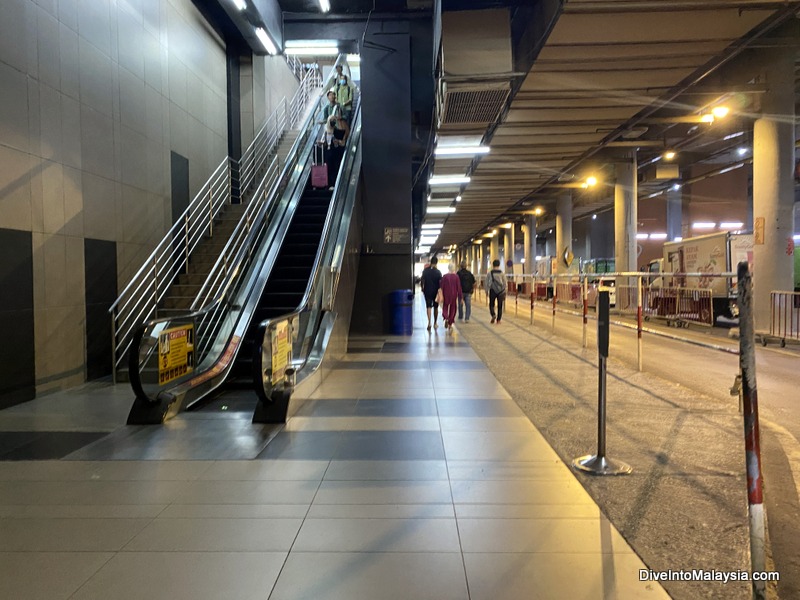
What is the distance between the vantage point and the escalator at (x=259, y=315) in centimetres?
606

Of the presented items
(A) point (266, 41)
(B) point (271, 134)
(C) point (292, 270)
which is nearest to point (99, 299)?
(C) point (292, 270)

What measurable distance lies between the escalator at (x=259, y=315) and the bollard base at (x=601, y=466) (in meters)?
3.19

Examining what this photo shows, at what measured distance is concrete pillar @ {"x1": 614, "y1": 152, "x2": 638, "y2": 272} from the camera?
2180 cm

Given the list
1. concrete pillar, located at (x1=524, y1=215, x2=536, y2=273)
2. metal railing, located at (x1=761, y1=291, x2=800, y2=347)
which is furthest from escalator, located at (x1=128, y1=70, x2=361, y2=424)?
concrete pillar, located at (x1=524, y1=215, x2=536, y2=273)

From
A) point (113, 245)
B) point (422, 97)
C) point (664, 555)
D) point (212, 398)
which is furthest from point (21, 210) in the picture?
point (422, 97)

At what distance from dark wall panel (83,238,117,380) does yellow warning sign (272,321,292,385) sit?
398 centimetres

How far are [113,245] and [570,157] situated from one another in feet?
38.3

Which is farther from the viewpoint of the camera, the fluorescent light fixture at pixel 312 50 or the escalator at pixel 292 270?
the fluorescent light fixture at pixel 312 50

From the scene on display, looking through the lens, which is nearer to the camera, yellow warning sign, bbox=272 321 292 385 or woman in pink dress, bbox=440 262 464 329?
yellow warning sign, bbox=272 321 292 385

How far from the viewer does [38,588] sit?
2803 millimetres

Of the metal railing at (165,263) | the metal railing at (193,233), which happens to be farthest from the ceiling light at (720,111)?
the metal railing at (165,263)

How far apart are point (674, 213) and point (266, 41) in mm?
32800

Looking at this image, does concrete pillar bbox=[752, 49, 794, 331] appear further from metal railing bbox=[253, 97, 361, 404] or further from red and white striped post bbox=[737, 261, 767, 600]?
red and white striped post bbox=[737, 261, 767, 600]

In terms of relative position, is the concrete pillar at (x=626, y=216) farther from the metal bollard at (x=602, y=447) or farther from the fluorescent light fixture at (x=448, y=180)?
the metal bollard at (x=602, y=447)
